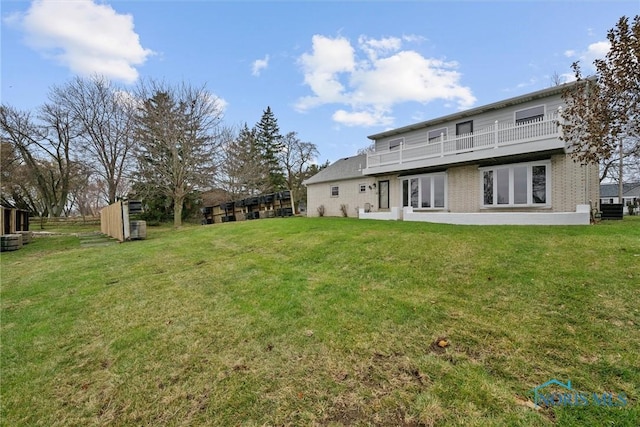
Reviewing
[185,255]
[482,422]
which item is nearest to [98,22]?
[185,255]

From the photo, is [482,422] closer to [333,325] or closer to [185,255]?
[333,325]

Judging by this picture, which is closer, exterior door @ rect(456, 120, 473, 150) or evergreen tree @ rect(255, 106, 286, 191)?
exterior door @ rect(456, 120, 473, 150)

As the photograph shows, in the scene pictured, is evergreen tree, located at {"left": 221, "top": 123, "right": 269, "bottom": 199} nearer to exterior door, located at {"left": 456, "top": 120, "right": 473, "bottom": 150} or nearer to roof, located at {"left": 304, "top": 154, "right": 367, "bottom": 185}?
roof, located at {"left": 304, "top": 154, "right": 367, "bottom": 185}

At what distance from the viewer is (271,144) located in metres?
41.3

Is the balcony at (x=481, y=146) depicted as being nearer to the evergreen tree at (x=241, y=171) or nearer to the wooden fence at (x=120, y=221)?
the wooden fence at (x=120, y=221)

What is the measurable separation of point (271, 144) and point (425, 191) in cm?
3004

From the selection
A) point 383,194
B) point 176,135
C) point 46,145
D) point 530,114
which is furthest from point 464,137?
point 46,145

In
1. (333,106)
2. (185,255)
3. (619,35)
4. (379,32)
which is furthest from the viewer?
(333,106)

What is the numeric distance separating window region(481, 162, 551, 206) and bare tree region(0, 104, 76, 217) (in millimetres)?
31799

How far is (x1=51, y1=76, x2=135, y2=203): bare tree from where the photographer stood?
24172mm

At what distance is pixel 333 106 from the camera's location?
85.6 feet

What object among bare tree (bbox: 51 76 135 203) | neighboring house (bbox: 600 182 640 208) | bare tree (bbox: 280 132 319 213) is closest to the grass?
bare tree (bbox: 51 76 135 203)

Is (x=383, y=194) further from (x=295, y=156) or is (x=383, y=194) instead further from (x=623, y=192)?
(x=623, y=192)

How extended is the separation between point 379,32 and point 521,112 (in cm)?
762
